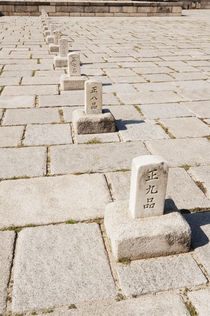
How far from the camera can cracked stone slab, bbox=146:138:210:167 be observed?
10.7 feet

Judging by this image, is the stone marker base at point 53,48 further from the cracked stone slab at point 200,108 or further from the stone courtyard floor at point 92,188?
the cracked stone slab at point 200,108

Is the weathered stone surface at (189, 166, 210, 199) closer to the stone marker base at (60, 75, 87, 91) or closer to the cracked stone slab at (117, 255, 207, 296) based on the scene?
the cracked stone slab at (117, 255, 207, 296)

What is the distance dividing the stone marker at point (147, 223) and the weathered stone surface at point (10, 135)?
1866 mm

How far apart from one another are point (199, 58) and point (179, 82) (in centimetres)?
234

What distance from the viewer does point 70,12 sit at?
60.4ft

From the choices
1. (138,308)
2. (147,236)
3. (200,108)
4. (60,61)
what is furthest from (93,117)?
(60,61)

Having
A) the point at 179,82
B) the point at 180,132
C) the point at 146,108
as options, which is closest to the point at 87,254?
the point at 180,132

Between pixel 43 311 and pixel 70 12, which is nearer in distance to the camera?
pixel 43 311

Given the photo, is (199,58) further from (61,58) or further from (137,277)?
(137,277)

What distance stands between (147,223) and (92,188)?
0.81m

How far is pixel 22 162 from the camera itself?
10.5 ft

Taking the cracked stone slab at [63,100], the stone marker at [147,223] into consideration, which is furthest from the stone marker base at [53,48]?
the stone marker at [147,223]

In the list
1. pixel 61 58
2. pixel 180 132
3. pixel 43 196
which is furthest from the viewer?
pixel 61 58

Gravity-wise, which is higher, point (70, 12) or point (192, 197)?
point (70, 12)
